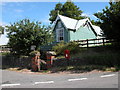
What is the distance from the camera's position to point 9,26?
15852 millimetres

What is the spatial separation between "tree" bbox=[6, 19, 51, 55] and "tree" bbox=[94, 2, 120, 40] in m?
6.13

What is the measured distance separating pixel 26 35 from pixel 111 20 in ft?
26.9

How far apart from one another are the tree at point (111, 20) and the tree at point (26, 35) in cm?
613

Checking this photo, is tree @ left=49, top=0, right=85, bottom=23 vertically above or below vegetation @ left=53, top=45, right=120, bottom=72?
above

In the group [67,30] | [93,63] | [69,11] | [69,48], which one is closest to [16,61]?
[69,48]

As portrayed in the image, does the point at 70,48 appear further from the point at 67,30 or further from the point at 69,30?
the point at 69,30

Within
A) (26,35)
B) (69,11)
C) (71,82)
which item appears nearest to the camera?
(71,82)

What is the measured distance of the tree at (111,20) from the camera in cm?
1148

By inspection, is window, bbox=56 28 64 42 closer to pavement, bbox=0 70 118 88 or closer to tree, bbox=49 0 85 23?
pavement, bbox=0 70 118 88

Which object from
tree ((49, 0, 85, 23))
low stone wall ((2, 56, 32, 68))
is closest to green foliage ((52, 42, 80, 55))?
low stone wall ((2, 56, 32, 68))

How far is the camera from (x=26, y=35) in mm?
15180

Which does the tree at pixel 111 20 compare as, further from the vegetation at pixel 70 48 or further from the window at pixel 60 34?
the window at pixel 60 34

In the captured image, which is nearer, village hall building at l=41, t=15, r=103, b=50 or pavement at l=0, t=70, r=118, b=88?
pavement at l=0, t=70, r=118, b=88

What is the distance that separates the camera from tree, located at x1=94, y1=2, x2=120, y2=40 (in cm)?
1148
